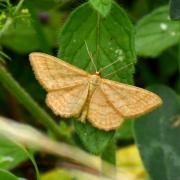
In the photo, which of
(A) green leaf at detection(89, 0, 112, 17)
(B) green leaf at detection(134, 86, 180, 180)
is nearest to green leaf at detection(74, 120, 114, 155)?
(B) green leaf at detection(134, 86, 180, 180)

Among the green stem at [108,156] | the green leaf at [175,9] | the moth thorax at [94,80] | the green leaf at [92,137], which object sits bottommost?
the green stem at [108,156]

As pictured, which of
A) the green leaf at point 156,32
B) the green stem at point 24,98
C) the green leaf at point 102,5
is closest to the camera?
the green leaf at point 102,5

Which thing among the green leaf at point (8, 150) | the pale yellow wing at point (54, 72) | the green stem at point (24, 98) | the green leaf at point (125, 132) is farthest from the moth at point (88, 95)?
the green leaf at point (125, 132)

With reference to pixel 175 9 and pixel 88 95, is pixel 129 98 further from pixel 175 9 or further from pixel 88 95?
pixel 175 9

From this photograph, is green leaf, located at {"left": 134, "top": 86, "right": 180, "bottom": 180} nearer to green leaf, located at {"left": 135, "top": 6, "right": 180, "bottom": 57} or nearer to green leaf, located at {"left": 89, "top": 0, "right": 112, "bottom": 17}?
green leaf, located at {"left": 135, "top": 6, "right": 180, "bottom": 57}

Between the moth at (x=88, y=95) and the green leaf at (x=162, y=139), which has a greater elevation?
the moth at (x=88, y=95)

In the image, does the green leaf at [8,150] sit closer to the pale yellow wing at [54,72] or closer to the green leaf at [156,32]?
the pale yellow wing at [54,72]

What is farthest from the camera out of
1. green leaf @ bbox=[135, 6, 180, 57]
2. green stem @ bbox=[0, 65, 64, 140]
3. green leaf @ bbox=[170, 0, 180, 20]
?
green leaf @ bbox=[135, 6, 180, 57]

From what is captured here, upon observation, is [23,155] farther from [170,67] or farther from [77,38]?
[170,67]
